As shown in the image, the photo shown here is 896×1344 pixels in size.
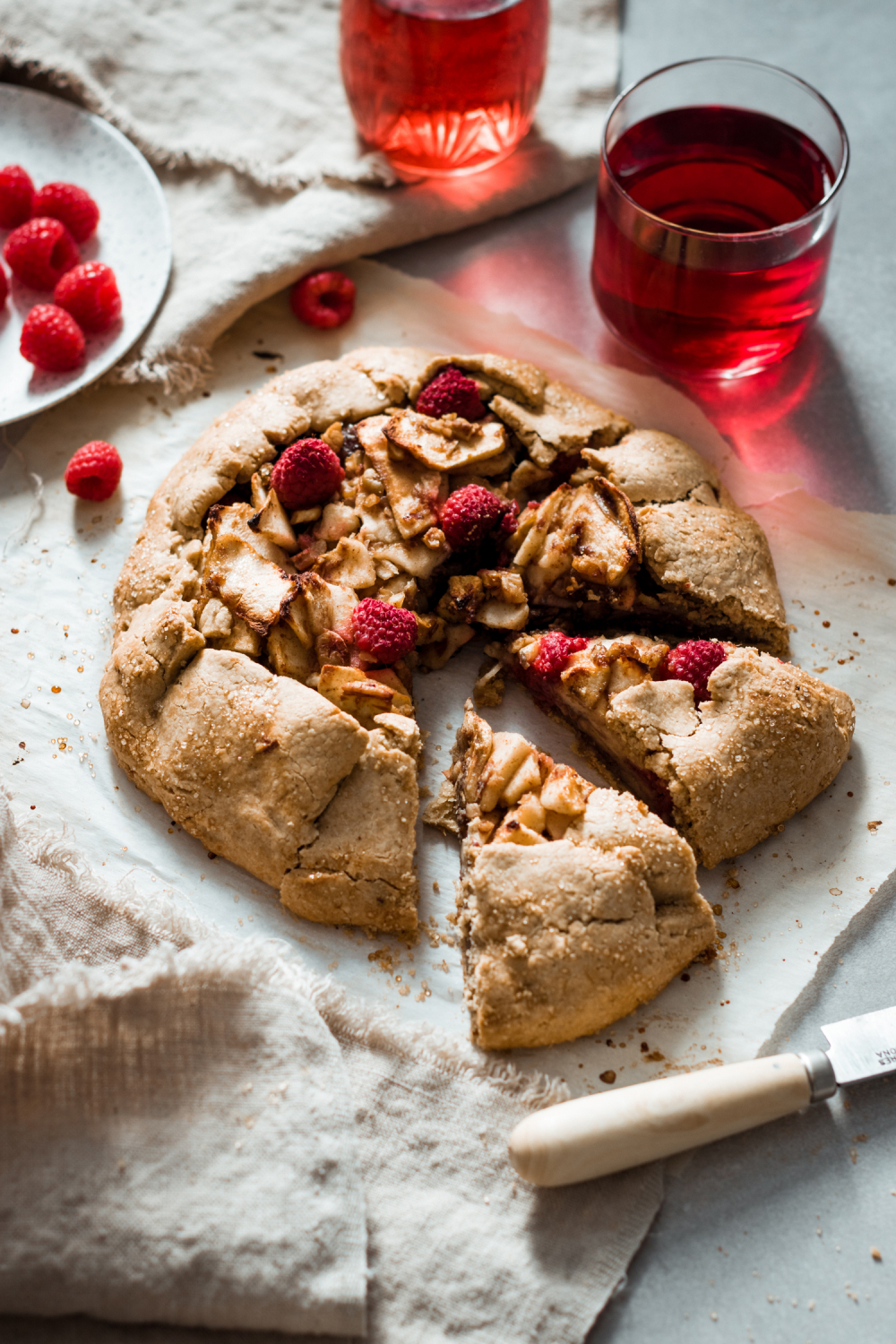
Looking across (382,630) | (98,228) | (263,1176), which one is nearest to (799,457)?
(382,630)

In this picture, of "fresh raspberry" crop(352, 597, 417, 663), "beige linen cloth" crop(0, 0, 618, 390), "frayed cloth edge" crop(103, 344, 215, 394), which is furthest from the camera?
"beige linen cloth" crop(0, 0, 618, 390)

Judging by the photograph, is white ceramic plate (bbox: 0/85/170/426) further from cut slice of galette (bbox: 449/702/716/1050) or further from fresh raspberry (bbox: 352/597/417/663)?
cut slice of galette (bbox: 449/702/716/1050)

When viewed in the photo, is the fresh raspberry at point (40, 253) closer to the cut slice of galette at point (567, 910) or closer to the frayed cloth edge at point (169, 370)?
the frayed cloth edge at point (169, 370)

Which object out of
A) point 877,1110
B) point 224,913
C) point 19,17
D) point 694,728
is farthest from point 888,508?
point 19,17

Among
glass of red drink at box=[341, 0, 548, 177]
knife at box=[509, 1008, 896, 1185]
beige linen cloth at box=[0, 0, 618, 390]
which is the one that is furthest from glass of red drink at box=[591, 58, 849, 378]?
knife at box=[509, 1008, 896, 1185]

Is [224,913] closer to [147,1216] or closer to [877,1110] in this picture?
[147,1216]

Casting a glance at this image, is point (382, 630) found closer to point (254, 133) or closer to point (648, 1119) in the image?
point (648, 1119)
